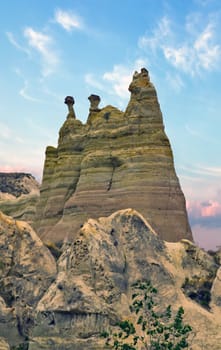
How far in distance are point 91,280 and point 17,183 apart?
74647 mm

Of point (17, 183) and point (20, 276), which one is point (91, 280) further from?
point (17, 183)

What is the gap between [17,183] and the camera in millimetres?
143000

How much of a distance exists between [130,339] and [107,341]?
2.82m

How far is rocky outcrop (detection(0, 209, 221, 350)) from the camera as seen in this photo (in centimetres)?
6862

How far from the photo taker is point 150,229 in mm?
75625

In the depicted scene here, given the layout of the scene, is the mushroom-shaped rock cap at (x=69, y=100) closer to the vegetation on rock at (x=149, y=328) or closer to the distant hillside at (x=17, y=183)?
the vegetation on rock at (x=149, y=328)

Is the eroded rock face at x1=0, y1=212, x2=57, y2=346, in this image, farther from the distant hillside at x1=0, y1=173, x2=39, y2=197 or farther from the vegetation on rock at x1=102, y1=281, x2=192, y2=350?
the distant hillside at x1=0, y1=173, x2=39, y2=197

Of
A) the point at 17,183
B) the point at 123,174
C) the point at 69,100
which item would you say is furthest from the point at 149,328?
the point at 17,183

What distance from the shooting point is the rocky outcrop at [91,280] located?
68.6 m

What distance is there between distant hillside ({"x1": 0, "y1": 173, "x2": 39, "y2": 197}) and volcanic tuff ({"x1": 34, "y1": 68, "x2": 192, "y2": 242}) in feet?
169

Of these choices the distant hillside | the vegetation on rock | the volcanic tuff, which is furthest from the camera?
the distant hillside

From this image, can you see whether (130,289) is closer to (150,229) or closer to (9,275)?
(150,229)

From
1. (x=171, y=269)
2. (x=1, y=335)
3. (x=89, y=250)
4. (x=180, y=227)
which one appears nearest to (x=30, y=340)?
(x=1, y=335)

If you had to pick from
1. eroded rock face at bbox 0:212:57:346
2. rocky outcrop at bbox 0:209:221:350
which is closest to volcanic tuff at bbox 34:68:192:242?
rocky outcrop at bbox 0:209:221:350
